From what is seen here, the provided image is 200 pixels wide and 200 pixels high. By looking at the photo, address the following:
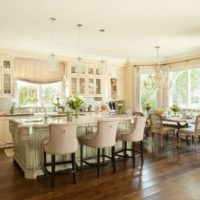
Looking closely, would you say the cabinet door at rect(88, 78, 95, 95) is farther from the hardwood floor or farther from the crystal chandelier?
the hardwood floor

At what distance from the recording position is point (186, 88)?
7180 millimetres

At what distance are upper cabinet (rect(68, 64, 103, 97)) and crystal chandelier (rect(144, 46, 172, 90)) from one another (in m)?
1.75

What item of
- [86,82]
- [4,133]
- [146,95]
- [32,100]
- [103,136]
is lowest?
[4,133]

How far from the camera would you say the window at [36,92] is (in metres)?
6.49

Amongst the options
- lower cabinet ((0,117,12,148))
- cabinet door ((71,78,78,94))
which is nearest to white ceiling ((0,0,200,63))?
cabinet door ((71,78,78,94))

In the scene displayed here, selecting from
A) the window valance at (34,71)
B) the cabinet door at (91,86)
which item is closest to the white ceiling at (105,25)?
the window valance at (34,71)

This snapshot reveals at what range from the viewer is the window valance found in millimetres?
6270

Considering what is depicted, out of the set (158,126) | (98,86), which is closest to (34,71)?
(98,86)

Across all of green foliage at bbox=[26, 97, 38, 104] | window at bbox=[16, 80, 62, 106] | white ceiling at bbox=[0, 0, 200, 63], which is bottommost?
green foliage at bbox=[26, 97, 38, 104]

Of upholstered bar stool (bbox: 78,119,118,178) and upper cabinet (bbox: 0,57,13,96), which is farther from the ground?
upper cabinet (bbox: 0,57,13,96)

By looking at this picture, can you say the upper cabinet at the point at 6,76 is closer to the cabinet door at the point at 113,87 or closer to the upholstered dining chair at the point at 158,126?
the cabinet door at the point at 113,87

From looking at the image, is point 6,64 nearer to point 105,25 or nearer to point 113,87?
point 105,25

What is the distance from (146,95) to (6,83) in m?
5.00

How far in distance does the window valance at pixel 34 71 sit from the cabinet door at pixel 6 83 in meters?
0.26
